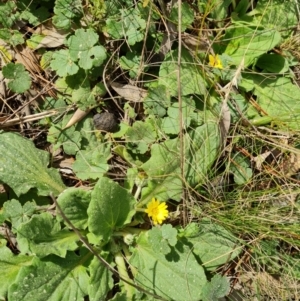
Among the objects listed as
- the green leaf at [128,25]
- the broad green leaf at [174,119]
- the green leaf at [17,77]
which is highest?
the green leaf at [128,25]

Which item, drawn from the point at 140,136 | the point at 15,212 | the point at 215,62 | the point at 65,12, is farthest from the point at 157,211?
the point at 65,12

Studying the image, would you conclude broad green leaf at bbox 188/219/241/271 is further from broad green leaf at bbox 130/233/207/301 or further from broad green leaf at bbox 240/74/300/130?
broad green leaf at bbox 240/74/300/130

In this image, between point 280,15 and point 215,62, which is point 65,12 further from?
point 280,15

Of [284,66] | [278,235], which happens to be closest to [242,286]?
[278,235]

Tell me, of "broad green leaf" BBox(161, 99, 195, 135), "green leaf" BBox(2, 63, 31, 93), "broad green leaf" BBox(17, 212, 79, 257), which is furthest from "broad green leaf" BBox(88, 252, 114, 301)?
"green leaf" BBox(2, 63, 31, 93)

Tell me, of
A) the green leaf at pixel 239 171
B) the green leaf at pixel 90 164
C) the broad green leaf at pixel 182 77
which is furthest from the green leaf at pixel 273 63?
the green leaf at pixel 90 164

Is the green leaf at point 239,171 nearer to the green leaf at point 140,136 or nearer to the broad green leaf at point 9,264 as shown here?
the green leaf at point 140,136

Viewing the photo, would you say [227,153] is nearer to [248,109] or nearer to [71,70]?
[248,109]
